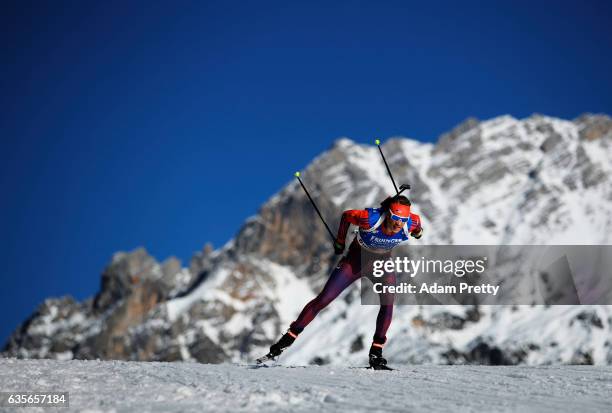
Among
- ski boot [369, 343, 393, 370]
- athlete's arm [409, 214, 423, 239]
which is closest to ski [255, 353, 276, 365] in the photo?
ski boot [369, 343, 393, 370]

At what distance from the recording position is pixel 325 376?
13.3 meters

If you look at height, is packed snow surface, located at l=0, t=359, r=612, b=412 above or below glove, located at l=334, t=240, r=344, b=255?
below

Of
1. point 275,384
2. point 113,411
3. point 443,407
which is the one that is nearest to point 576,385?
point 443,407

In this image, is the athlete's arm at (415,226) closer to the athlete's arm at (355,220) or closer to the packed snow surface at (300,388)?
the athlete's arm at (355,220)

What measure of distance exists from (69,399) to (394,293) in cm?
756

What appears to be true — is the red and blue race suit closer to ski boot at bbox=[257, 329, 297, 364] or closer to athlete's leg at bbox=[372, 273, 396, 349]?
athlete's leg at bbox=[372, 273, 396, 349]

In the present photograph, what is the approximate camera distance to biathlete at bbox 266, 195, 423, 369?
593 inches

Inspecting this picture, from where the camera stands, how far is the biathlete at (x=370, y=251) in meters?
15.1

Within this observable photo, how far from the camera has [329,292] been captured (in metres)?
15.6

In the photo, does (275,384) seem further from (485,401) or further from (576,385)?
(576,385)

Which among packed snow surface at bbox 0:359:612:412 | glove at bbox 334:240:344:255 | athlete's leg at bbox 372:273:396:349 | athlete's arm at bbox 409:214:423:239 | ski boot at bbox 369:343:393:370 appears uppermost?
athlete's arm at bbox 409:214:423:239

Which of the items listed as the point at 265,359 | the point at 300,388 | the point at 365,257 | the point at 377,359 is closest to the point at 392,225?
the point at 365,257

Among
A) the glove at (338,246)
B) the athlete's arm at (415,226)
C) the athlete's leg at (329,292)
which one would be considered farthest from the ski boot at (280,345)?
the athlete's arm at (415,226)

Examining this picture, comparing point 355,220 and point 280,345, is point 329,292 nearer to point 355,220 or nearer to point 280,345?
point 280,345
